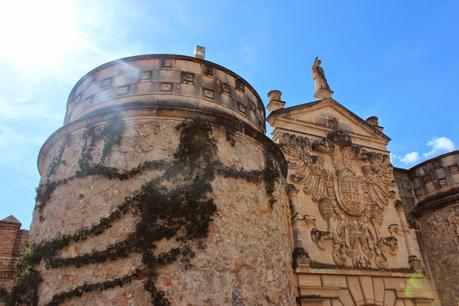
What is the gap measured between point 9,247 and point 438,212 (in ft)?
38.9

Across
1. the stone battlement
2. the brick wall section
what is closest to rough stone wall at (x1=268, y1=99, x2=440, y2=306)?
the stone battlement

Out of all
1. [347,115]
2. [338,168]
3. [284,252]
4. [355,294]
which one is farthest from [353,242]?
[347,115]

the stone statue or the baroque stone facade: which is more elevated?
the stone statue

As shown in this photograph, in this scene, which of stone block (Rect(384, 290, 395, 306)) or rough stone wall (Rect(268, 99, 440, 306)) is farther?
stone block (Rect(384, 290, 395, 306))

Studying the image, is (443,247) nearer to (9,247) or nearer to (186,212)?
(186,212)

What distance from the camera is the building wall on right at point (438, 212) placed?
37.0 feet

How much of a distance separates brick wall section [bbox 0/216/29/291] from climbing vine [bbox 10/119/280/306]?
205 centimetres

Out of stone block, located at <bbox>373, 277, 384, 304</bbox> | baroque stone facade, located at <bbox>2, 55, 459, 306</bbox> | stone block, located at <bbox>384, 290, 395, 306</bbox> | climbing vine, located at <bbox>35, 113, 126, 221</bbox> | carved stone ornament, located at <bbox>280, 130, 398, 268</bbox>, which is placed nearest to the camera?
baroque stone facade, located at <bbox>2, 55, 459, 306</bbox>

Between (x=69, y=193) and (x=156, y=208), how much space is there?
5.38 ft

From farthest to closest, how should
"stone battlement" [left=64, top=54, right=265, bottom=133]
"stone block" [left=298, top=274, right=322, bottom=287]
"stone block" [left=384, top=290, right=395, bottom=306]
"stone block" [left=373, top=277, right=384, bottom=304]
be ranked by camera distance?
"stone block" [left=384, top=290, right=395, bottom=306]
"stone block" [left=373, top=277, right=384, bottom=304]
"stone block" [left=298, top=274, right=322, bottom=287]
"stone battlement" [left=64, top=54, right=265, bottom=133]

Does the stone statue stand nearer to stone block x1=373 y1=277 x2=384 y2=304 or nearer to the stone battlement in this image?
the stone battlement

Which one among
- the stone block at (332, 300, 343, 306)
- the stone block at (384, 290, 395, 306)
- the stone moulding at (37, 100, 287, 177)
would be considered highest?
the stone moulding at (37, 100, 287, 177)

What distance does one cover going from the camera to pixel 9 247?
8.22 metres

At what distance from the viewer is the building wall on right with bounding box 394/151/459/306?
1127 cm
